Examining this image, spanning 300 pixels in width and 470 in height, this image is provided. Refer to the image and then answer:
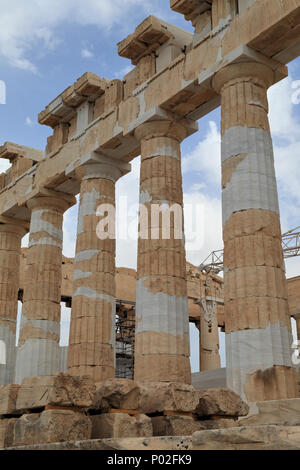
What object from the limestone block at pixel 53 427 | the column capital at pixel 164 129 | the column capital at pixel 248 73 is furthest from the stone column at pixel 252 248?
the limestone block at pixel 53 427

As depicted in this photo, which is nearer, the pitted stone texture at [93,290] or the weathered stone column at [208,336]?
the pitted stone texture at [93,290]

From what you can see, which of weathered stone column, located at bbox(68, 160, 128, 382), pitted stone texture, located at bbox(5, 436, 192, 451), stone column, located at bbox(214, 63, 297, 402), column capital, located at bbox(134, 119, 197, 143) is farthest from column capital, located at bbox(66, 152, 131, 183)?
pitted stone texture, located at bbox(5, 436, 192, 451)

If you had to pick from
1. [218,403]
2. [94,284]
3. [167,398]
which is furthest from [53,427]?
[94,284]

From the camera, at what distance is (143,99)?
19484mm

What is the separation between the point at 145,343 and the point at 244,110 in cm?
730

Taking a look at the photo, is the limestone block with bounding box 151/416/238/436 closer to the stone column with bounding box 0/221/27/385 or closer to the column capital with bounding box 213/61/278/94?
the column capital with bounding box 213/61/278/94

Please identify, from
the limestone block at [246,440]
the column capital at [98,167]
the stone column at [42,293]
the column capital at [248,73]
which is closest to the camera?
the limestone block at [246,440]

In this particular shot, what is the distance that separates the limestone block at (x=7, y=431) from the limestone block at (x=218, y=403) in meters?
3.24

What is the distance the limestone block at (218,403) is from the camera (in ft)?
31.4

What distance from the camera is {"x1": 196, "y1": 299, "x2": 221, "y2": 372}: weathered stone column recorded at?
38.5m

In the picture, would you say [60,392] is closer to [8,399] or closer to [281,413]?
[8,399]

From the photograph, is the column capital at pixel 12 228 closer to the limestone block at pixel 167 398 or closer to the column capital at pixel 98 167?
the column capital at pixel 98 167

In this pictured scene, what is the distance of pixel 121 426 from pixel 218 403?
181cm
